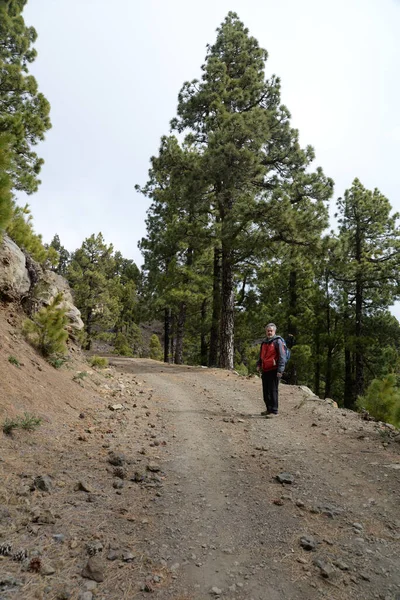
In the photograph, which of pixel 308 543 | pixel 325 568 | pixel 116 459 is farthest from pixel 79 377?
pixel 325 568

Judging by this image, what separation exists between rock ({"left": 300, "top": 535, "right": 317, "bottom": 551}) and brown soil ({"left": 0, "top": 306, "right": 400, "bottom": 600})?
34mm

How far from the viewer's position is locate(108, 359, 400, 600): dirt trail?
7.72 ft

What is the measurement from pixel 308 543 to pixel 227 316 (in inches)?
482

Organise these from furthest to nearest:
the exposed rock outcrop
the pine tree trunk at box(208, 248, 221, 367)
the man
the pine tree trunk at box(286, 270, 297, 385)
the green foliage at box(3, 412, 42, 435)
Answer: the pine tree trunk at box(286, 270, 297, 385) < the pine tree trunk at box(208, 248, 221, 367) < the exposed rock outcrop < the man < the green foliage at box(3, 412, 42, 435)

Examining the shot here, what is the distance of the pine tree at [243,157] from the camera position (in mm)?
Result: 12844

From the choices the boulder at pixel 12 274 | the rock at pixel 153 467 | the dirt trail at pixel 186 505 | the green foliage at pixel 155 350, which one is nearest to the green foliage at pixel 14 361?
the dirt trail at pixel 186 505

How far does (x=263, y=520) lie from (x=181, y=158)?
14.0 metres

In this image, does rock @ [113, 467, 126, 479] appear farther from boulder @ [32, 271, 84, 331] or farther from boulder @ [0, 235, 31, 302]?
boulder @ [0, 235, 31, 302]

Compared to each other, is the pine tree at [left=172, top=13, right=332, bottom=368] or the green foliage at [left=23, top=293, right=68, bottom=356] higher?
the pine tree at [left=172, top=13, right=332, bottom=368]

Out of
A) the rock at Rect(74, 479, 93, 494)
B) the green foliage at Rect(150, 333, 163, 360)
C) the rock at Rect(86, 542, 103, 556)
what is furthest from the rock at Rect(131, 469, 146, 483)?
the green foliage at Rect(150, 333, 163, 360)

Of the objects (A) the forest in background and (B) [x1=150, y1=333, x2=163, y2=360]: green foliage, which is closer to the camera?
(A) the forest in background

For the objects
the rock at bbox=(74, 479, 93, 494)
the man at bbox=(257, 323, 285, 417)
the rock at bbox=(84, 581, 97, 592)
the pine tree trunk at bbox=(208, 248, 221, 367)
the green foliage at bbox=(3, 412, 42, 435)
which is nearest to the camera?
the rock at bbox=(84, 581, 97, 592)

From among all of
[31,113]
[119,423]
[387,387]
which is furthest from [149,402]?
[31,113]

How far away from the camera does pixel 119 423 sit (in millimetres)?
5895
